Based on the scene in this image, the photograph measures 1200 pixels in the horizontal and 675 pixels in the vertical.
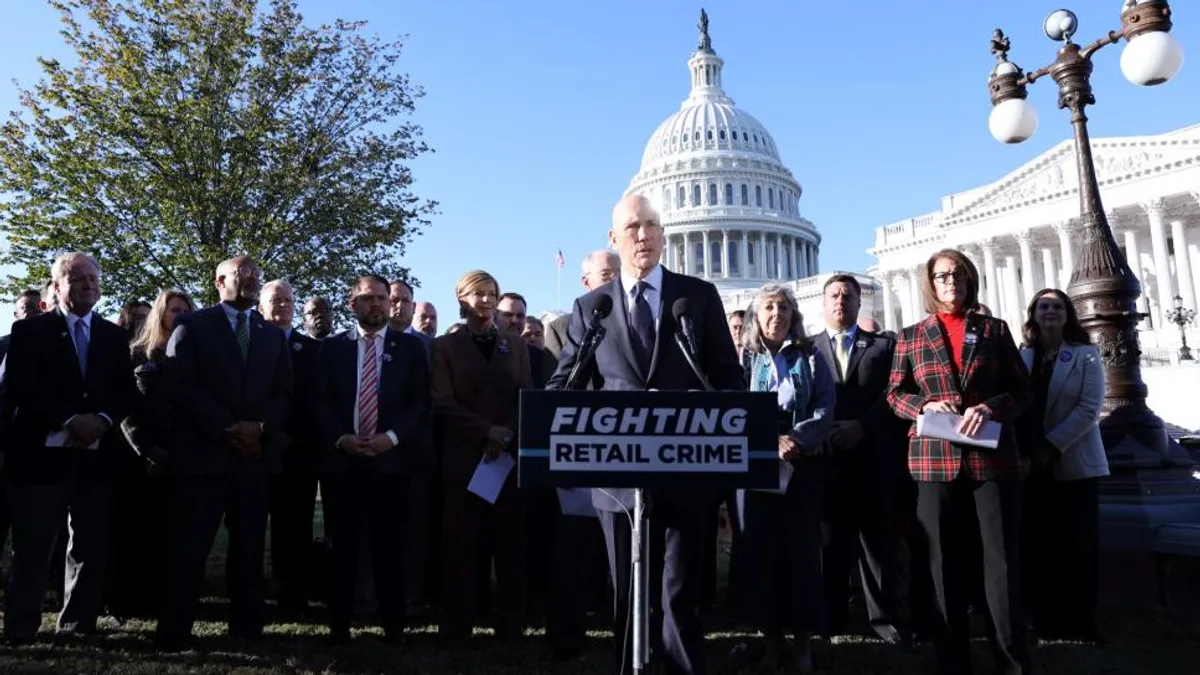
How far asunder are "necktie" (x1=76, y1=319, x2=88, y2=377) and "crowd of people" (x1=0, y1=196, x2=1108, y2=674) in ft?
0.06

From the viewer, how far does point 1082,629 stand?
18.8 feet

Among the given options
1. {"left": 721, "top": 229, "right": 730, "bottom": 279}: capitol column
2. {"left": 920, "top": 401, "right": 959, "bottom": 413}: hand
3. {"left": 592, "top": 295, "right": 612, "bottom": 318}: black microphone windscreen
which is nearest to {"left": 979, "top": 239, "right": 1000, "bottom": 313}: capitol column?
{"left": 721, "top": 229, "right": 730, "bottom": 279}: capitol column

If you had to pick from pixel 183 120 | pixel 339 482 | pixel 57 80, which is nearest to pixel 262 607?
Result: pixel 339 482

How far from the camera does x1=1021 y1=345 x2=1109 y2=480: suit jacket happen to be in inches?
221

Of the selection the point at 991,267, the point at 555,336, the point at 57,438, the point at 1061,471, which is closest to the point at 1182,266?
the point at 991,267

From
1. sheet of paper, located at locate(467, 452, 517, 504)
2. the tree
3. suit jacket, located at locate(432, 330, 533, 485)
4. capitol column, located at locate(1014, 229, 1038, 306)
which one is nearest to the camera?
sheet of paper, located at locate(467, 452, 517, 504)

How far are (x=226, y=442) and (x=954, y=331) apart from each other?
4.59 metres

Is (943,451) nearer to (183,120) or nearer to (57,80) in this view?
(183,120)

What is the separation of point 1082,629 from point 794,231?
106094 mm

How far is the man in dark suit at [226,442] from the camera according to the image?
5.41m

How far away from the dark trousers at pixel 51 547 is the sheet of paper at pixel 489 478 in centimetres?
254

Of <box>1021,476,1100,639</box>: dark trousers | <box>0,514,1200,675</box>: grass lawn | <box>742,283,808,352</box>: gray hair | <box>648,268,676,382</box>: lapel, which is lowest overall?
<box>0,514,1200,675</box>: grass lawn

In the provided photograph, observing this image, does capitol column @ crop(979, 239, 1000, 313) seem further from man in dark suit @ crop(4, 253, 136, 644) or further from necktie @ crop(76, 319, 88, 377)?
necktie @ crop(76, 319, 88, 377)

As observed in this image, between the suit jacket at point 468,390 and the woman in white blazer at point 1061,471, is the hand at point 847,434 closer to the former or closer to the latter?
the woman in white blazer at point 1061,471
